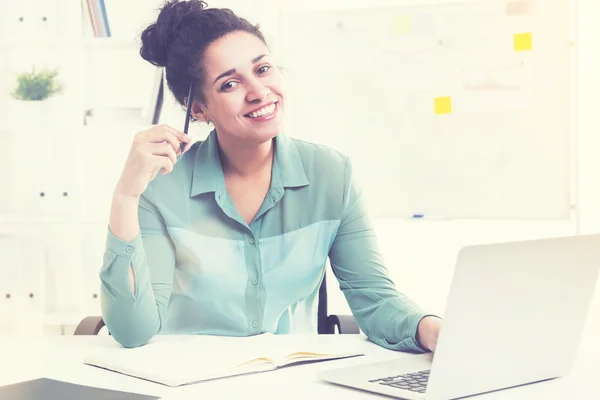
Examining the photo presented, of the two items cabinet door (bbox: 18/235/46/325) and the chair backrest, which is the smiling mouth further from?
cabinet door (bbox: 18/235/46/325)

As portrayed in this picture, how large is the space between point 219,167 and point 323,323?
42 cm

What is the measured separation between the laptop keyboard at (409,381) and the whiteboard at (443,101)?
81.0 inches

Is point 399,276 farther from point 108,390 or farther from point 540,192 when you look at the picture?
point 108,390

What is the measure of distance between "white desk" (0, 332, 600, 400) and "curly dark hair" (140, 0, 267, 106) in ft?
2.12

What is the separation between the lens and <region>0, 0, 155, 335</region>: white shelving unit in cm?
297

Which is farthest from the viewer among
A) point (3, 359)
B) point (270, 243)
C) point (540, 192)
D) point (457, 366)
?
point (540, 192)

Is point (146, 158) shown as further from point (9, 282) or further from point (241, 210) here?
point (9, 282)

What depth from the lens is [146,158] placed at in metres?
1.30

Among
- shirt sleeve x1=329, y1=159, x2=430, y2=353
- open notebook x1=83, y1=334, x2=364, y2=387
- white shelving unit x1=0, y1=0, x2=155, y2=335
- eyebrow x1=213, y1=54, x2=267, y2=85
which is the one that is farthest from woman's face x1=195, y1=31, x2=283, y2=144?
white shelving unit x1=0, y1=0, x2=155, y2=335

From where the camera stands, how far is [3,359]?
3.85 feet

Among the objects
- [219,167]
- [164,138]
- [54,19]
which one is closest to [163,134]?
[164,138]

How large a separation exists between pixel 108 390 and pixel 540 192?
7.64 ft

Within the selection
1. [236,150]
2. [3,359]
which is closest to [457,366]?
[3,359]

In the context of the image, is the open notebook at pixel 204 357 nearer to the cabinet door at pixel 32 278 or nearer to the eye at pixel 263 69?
the eye at pixel 263 69
